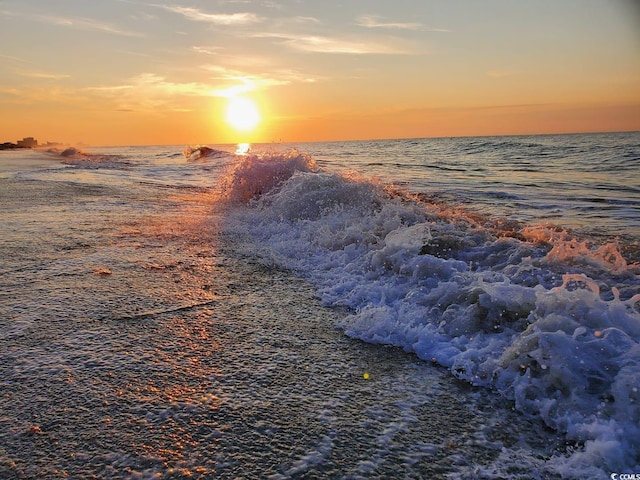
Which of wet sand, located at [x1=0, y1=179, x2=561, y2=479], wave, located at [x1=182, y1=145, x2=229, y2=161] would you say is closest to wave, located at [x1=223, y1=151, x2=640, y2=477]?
wet sand, located at [x1=0, y1=179, x2=561, y2=479]

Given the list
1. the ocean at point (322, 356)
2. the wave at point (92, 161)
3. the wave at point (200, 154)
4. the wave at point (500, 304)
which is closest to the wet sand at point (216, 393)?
the ocean at point (322, 356)

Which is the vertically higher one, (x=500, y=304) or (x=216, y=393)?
(x=500, y=304)

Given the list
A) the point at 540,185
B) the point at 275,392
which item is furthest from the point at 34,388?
the point at 540,185

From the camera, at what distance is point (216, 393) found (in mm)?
2559

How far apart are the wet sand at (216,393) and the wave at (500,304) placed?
20 centimetres

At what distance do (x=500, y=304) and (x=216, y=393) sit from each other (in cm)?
219

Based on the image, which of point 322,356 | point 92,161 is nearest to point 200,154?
point 92,161

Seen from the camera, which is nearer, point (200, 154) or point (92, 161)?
point (92, 161)

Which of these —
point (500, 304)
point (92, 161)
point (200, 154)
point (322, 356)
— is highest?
point (200, 154)

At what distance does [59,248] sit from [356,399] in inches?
Result: 183

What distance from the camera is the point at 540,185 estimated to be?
45.2ft

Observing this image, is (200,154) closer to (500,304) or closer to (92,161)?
(92,161)

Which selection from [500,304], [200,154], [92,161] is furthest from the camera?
[200,154]

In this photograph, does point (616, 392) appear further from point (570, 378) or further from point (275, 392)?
point (275, 392)
